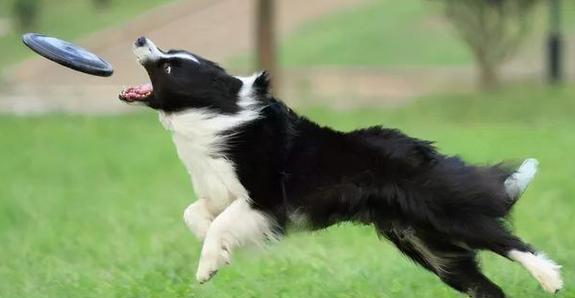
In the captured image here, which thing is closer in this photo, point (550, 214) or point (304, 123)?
point (304, 123)

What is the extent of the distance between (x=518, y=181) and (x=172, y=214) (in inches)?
207

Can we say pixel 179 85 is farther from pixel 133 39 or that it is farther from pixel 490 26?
pixel 133 39

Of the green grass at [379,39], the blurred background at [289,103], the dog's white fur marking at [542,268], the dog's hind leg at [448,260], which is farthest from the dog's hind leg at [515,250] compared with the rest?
the green grass at [379,39]

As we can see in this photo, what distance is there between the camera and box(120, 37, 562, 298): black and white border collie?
207 inches

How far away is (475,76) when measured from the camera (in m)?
22.0

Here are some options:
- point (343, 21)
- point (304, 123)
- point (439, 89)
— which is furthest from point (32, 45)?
point (343, 21)

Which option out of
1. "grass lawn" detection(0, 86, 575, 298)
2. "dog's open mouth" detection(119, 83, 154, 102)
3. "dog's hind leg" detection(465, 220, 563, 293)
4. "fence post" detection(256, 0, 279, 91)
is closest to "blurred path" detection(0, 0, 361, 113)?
"grass lawn" detection(0, 86, 575, 298)

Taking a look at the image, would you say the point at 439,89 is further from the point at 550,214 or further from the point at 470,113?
the point at 550,214

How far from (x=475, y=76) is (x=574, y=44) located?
3659mm

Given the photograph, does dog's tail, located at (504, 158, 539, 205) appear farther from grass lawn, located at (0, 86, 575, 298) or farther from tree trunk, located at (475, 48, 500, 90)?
tree trunk, located at (475, 48, 500, 90)

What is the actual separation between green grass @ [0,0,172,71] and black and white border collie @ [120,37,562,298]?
2230 centimetres

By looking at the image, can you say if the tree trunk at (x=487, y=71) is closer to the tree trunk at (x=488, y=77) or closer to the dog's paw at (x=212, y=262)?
the tree trunk at (x=488, y=77)

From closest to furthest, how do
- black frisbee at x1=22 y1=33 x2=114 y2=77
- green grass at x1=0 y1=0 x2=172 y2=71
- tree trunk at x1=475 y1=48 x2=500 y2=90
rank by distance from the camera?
black frisbee at x1=22 y1=33 x2=114 y2=77, tree trunk at x1=475 y1=48 x2=500 y2=90, green grass at x1=0 y1=0 x2=172 y2=71

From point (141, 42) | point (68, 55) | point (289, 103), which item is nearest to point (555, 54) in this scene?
point (289, 103)
